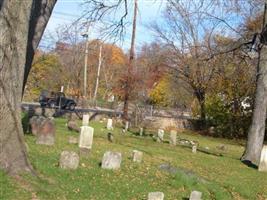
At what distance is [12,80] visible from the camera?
9656mm

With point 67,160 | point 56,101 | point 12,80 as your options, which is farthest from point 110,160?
point 56,101

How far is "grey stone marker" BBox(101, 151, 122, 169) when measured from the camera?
11987 millimetres

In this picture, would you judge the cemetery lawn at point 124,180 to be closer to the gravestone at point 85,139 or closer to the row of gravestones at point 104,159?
the row of gravestones at point 104,159

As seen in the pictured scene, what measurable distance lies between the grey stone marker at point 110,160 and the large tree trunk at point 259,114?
9.44 m

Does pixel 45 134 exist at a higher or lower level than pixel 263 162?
higher

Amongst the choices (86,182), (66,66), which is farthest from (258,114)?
(66,66)

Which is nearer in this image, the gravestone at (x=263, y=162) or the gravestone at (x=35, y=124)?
the gravestone at (x=35, y=124)

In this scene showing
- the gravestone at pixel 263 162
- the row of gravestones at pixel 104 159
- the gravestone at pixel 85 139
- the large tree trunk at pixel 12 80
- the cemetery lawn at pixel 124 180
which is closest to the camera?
the cemetery lawn at pixel 124 180

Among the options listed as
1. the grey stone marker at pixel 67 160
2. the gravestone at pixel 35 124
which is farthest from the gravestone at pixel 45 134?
the grey stone marker at pixel 67 160

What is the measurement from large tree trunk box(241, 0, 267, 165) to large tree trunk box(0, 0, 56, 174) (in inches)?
493

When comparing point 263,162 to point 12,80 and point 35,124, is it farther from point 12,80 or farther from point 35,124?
point 12,80

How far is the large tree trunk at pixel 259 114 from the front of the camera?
20203mm

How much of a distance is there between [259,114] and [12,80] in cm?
1308

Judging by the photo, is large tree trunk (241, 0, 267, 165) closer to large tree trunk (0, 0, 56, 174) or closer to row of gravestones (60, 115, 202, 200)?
row of gravestones (60, 115, 202, 200)
